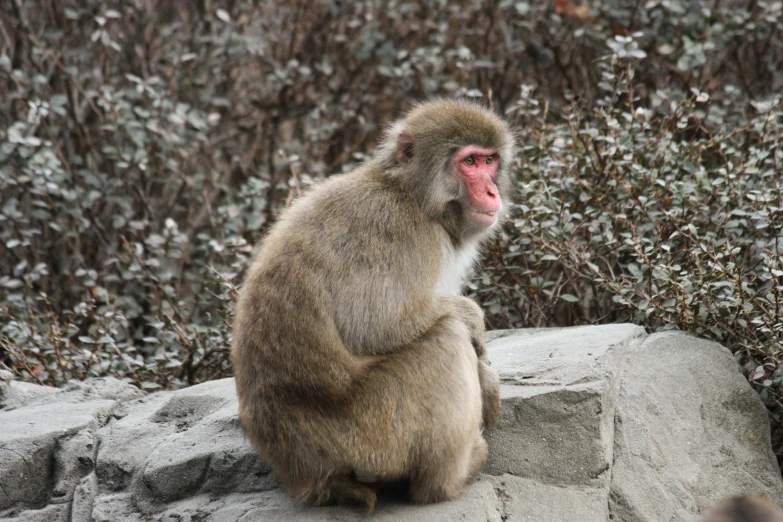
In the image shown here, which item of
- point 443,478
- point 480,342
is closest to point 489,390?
point 480,342

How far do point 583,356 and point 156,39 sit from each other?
556cm

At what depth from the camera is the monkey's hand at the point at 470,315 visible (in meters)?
3.97

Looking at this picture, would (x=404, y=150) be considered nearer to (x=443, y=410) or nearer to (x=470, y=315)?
(x=470, y=315)

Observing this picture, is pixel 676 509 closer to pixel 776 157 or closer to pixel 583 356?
pixel 583 356

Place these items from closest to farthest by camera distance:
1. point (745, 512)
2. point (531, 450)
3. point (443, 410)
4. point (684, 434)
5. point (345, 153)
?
point (745, 512)
point (443, 410)
point (531, 450)
point (684, 434)
point (345, 153)

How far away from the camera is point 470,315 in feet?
13.1

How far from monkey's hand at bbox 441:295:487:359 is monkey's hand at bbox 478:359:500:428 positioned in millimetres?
99

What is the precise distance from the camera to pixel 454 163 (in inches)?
168

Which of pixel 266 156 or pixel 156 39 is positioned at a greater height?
pixel 156 39

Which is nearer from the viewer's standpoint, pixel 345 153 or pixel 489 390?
pixel 489 390

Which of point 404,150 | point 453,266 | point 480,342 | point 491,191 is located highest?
point 404,150

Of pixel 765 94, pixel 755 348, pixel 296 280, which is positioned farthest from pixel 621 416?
pixel 765 94

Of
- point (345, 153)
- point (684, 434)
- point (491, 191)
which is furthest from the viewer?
point (345, 153)

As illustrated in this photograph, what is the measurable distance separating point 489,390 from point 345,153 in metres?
4.72
